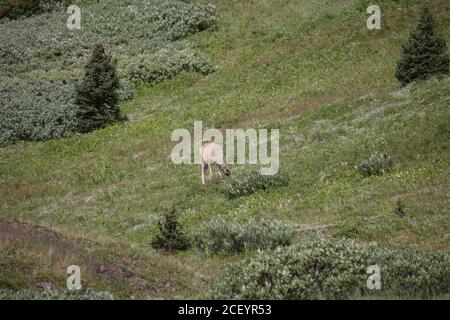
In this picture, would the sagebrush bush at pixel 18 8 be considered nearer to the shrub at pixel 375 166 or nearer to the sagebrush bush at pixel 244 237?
the shrub at pixel 375 166

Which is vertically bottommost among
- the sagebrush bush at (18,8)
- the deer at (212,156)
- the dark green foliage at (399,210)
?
the dark green foliage at (399,210)

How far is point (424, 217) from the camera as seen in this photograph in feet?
63.6

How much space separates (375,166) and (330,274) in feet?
34.9

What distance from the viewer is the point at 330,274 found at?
1441cm

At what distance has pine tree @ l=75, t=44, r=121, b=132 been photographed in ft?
131

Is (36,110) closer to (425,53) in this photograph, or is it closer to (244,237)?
(425,53)

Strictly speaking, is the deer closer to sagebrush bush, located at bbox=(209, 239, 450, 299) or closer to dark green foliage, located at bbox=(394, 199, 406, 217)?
dark green foliage, located at bbox=(394, 199, 406, 217)

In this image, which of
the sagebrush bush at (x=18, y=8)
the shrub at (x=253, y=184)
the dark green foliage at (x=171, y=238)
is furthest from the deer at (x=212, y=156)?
the sagebrush bush at (x=18, y=8)

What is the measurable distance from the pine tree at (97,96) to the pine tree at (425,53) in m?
16.9

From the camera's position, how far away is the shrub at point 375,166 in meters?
24.3

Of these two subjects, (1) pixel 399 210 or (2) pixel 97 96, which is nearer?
(1) pixel 399 210

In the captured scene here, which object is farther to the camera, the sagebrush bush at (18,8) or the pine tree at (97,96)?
the sagebrush bush at (18,8)

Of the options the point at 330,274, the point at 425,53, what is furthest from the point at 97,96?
the point at 330,274
